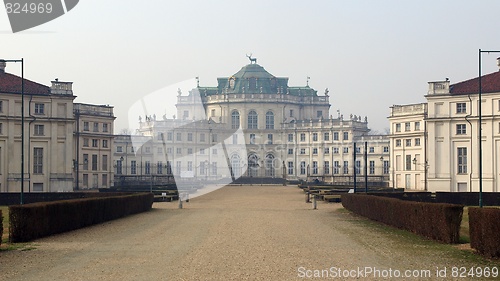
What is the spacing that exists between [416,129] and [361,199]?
54230mm

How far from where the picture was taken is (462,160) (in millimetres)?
71938

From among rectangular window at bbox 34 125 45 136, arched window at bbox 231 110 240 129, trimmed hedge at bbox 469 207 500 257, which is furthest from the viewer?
arched window at bbox 231 110 240 129

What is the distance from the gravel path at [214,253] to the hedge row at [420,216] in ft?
2.93

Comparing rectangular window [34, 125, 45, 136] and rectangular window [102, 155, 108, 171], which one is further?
rectangular window [102, 155, 108, 171]

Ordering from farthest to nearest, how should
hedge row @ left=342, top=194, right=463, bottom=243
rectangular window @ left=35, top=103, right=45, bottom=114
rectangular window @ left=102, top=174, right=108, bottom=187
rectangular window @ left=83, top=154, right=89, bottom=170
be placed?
rectangular window @ left=102, top=174, right=108, bottom=187 < rectangular window @ left=83, top=154, right=89, bottom=170 < rectangular window @ left=35, top=103, right=45, bottom=114 < hedge row @ left=342, top=194, right=463, bottom=243

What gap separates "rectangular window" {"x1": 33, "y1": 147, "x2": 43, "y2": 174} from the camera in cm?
7162

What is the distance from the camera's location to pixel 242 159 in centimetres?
14825

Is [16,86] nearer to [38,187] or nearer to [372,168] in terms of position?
[38,187]

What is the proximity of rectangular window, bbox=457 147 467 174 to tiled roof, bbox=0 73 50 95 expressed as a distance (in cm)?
3973

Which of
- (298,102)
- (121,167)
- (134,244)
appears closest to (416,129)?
(121,167)

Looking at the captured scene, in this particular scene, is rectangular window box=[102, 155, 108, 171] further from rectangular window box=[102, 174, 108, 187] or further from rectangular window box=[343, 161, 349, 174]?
rectangular window box=[343, 161, 349, 174]

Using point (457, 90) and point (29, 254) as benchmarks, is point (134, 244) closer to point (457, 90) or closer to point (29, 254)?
point (29, 254)

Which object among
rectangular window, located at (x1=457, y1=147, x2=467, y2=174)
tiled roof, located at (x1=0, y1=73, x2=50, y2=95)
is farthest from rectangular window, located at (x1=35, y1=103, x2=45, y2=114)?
rectangular window, located at (x1=457, y1=147, x2=467, y2=174)

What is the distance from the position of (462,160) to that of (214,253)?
179 feet
